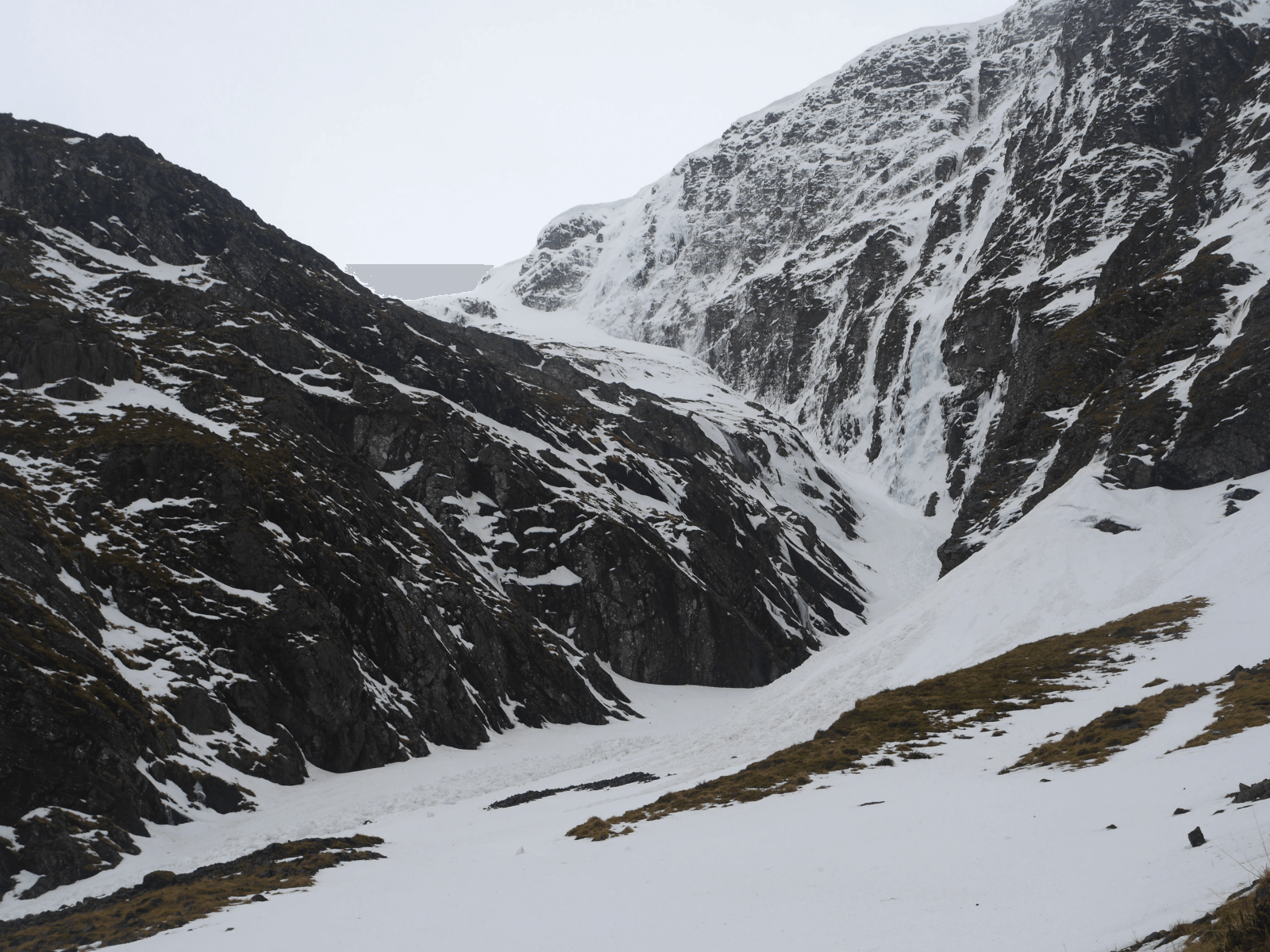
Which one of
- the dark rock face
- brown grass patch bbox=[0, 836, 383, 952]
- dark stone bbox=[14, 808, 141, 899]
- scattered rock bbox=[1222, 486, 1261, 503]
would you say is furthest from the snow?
scattered rock bbox=[1222, 486, 1261, 503]

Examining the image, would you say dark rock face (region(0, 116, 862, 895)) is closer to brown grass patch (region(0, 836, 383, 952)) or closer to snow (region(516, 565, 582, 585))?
snow (region(516, 565, 582, 585))

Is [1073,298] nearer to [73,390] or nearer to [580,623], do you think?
[580,623]

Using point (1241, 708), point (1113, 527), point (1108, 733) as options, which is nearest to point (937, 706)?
point (1108, 733)

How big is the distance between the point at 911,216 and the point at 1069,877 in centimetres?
20325

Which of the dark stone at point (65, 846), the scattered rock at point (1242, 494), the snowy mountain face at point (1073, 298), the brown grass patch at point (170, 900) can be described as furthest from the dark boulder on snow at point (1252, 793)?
the snowy mountain face at point (1073, 298)

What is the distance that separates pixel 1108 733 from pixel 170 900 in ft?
78.7

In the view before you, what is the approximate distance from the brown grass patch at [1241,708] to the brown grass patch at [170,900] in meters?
21.3

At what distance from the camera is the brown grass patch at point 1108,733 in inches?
733

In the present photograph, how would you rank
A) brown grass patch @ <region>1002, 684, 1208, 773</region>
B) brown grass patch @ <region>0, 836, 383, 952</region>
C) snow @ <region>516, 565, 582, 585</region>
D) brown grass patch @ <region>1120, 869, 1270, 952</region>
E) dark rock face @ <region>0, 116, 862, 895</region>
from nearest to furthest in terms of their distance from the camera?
1. brown grass patch @ <region>1120, 869, 1270, 952</region>
2. brown grass patch @ <region>0, 836, 383, 952</region>
3. brown grass patch @ <region>1002, 684, 1208, 773</region>
4. dark rock face @ <region>0, 116, 862, 895</region>
5. snow @ <region>516, 565, 582, 585</region>

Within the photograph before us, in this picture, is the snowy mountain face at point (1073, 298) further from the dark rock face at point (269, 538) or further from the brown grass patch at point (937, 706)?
the dark rock face at point (269, 538)

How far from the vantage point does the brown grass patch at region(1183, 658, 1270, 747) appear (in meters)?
16.6

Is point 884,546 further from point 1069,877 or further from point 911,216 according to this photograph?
point 1069,877

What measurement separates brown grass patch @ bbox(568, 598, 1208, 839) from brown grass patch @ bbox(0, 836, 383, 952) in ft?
26.1

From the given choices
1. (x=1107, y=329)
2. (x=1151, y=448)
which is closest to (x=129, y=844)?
(x=1151, y=448)
